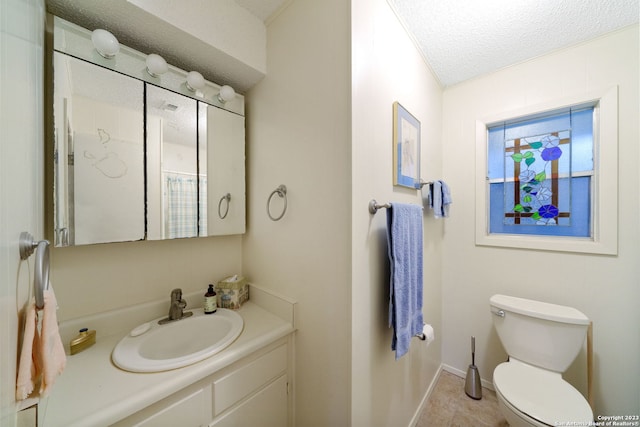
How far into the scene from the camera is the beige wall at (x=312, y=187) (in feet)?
3.06

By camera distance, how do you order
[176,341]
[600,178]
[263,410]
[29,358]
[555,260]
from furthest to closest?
[555,260], [600,178], [176,341], [263,410], [29,358]

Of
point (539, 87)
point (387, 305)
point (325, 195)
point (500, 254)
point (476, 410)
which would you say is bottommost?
point (476, 410)

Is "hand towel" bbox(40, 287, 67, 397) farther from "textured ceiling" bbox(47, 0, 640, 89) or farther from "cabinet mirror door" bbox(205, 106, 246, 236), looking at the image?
"textured ceiling" bbox(47, 0, 640, 89)

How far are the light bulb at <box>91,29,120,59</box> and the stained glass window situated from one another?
237 cm

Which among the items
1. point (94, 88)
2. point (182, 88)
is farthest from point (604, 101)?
point (94, 88)

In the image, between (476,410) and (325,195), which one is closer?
(325,195)

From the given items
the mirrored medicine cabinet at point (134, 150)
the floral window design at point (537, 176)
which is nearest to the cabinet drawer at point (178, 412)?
the mirrored medicine cabinet at point (134, 150)

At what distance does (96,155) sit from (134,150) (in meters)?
0.13

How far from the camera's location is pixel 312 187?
105 centimetres

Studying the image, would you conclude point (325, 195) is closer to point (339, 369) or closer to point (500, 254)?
point (339, 369)

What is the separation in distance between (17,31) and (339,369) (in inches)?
52.9

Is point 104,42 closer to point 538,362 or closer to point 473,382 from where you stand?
point 538,362

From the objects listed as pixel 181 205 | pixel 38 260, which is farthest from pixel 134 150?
pixel 38 260

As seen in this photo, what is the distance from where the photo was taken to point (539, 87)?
1.51 metres
